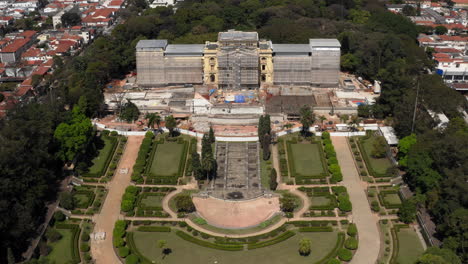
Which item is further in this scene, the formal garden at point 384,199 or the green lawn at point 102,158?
the green lawn at point 102,158

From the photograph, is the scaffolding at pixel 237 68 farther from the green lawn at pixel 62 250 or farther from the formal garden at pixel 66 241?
the green lawn at pixel 62 250

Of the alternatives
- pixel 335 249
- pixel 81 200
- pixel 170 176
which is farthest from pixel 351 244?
pixel 81 200

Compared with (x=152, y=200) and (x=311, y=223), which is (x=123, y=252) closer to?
(x=152, y=200)

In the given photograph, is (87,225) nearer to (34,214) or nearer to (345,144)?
(34,214)

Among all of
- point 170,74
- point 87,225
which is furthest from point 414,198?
point 170,74

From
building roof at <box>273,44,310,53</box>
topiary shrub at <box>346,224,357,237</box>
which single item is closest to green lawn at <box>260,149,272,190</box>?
topiary shrub at <box>346,224,357,237</box>

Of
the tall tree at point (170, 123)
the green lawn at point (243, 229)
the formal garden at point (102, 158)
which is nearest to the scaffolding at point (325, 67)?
the tall tree at point (170, 123)
